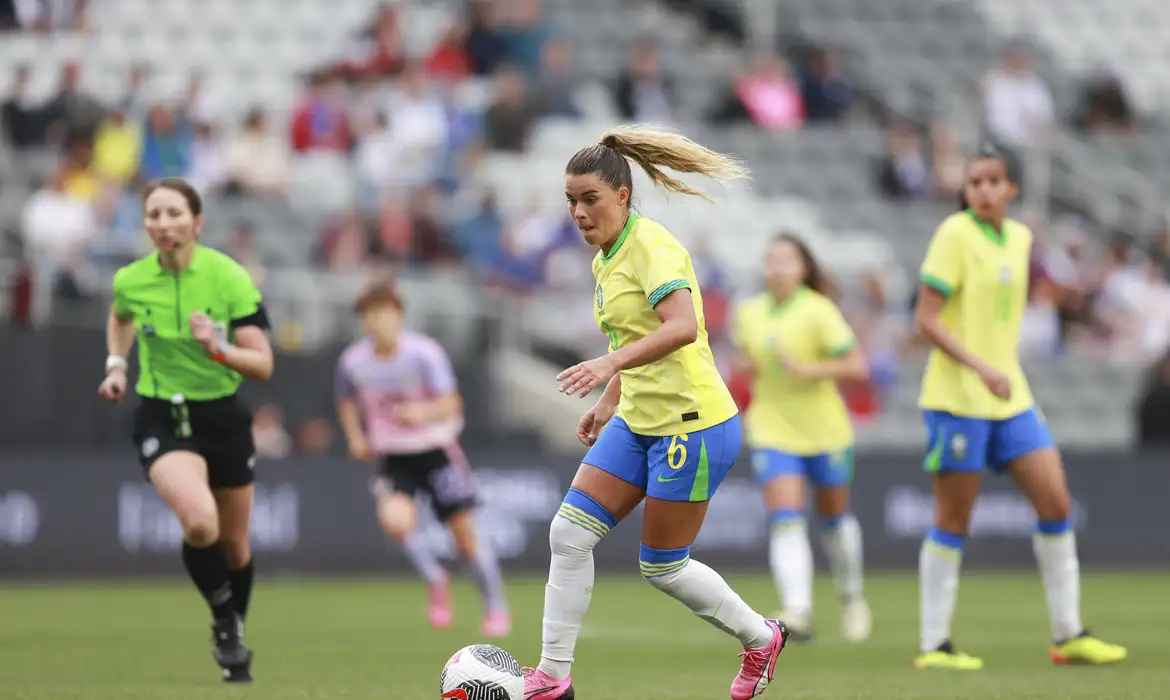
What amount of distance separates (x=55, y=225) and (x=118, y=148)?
1618mm

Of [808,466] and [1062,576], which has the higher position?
[808,466]

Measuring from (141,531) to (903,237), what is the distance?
10337mm

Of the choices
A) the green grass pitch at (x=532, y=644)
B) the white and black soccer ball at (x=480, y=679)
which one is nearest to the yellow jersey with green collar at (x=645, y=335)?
the white and black soccer ball at (x=480, y=679)

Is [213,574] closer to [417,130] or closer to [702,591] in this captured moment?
[702,591]

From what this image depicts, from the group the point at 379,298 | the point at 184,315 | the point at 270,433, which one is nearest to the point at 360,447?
the point at 379,298

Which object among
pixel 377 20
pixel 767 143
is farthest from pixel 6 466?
pixel 767 143

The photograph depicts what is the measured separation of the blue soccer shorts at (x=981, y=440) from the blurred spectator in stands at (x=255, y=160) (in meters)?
11.6

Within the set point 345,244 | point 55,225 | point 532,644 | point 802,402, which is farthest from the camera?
point 345,244

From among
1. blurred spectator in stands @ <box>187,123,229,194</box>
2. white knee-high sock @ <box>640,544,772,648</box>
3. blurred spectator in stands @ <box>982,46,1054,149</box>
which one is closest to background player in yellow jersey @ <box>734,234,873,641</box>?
white knee-high sock @ <box>640,544,772,648</box>

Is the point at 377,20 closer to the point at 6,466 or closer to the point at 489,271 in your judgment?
the point at 489,271

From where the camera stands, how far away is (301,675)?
9828 mm

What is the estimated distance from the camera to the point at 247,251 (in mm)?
18453

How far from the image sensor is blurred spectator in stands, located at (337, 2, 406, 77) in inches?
859

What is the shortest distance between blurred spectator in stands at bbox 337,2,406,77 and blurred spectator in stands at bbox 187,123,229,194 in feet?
7.65
